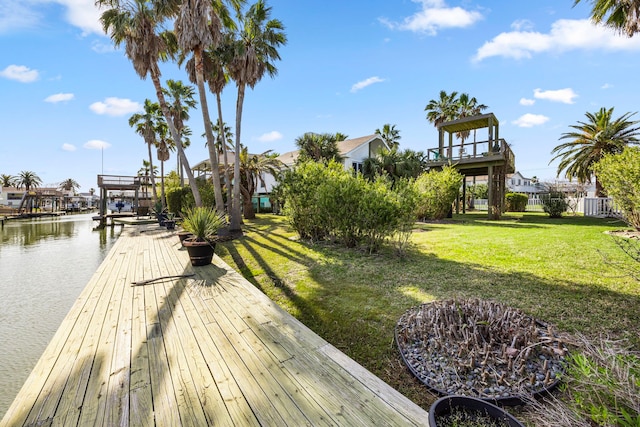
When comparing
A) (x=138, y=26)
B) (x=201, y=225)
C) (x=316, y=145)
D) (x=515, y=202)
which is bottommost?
(x=201, y=225)

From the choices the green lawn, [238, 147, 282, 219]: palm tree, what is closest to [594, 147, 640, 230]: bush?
the green lawn

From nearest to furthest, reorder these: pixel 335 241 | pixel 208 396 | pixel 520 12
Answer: pixel 208 396 < pixel 520 12 < pixel 335 241

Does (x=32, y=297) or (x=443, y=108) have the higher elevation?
(x=443, y=108)

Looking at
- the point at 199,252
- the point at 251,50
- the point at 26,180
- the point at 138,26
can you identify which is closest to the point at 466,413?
the point at 199,252

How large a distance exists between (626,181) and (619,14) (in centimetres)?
637

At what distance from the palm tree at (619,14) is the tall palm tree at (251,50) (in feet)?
41.2

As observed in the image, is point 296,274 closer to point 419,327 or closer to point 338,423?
point 419,327

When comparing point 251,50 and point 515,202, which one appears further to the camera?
point 515,202

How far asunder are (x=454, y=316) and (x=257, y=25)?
15860mm

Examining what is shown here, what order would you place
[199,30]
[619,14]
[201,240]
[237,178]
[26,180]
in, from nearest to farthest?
[201,240] → [619,14] → [199,30] → [237,178] → [26,180]

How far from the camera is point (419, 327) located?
3.30m

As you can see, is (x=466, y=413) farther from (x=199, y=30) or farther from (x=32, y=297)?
(x=199, y=30)

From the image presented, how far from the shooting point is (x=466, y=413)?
6.09 feet

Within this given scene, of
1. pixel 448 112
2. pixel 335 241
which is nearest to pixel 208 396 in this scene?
pixel 335 241
